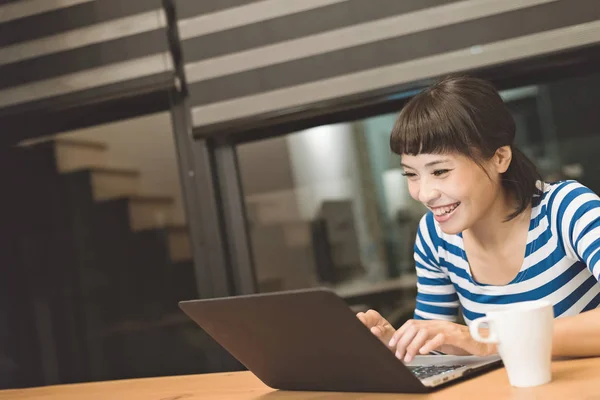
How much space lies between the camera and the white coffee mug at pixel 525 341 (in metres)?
1.04

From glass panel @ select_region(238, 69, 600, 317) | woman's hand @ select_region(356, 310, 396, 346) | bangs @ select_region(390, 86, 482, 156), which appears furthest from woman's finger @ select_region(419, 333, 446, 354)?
glass panel @ select_region(238, 69, 600, 317)

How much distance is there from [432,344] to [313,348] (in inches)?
7.0

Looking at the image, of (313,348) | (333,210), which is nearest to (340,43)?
(333,210)

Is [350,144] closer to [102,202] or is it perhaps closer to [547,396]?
[102,202]

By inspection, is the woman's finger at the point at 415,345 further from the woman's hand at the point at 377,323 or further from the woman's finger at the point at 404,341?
the woman's hand at the point at 377,323

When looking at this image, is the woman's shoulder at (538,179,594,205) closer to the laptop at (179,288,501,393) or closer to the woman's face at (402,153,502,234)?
the woman's face at (402,153,502,234)

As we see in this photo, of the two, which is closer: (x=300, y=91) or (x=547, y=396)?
(x=547, y=396)

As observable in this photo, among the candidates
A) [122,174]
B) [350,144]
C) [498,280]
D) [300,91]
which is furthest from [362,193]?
[498,280]

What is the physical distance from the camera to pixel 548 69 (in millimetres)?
2361

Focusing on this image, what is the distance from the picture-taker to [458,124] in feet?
4.95

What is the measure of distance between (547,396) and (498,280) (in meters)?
0.66

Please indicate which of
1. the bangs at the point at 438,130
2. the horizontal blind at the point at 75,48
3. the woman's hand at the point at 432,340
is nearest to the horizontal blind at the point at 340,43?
the horizontal blind at the point at 75,48

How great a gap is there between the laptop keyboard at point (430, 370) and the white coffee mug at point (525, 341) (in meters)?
0.16

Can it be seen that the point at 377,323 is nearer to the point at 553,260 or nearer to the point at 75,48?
the point at 553,260
